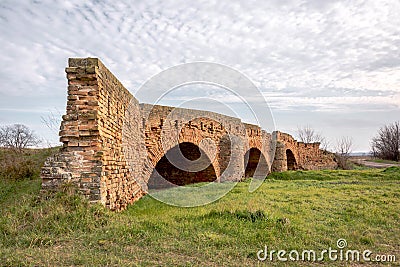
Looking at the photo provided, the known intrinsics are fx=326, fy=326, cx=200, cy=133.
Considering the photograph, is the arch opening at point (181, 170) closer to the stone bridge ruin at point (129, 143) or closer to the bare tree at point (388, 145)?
the stone bridge ruin at point (129, 143)

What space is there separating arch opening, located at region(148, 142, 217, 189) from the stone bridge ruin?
0.04m

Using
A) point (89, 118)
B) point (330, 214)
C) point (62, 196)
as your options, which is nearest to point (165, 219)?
point (62, 196)

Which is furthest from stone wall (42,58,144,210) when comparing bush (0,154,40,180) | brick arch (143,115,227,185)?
bush (0,154,40,180)

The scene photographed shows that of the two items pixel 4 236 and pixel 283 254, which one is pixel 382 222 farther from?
pixel 4 236

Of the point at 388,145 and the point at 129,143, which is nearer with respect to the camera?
the point at 129,143

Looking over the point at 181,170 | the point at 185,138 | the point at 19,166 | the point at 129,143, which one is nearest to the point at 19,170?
the point at 19,166

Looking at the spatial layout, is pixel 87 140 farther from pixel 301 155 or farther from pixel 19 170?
pixel 301 155

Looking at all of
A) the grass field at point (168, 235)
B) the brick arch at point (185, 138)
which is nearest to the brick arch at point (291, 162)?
the brick arch at point (185, 138)

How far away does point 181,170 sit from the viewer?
14.3 m

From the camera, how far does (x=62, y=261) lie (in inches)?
133

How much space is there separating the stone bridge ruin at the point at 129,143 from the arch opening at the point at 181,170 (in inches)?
1.6

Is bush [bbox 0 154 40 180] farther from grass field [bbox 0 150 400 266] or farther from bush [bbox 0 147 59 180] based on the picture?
grass field [bbox 0 150 400 266]

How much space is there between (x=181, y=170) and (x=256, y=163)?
20.3 feet

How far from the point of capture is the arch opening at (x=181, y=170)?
12.8 m
